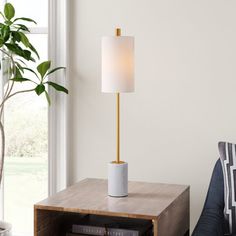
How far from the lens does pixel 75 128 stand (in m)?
3.29

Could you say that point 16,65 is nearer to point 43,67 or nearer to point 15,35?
point 43,67

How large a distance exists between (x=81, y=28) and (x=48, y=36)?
8.2 inches

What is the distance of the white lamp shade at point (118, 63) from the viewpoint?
2578mm

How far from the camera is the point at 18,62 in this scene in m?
3.28

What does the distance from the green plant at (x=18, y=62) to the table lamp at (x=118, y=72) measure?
57cm

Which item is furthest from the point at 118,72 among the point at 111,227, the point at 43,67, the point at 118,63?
the point at 111,227

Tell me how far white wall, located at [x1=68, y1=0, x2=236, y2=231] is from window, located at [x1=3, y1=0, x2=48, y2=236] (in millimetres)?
185

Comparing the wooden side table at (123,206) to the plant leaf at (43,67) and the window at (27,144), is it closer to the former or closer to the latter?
the window at (27,144)

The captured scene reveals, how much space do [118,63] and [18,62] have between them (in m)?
0.94

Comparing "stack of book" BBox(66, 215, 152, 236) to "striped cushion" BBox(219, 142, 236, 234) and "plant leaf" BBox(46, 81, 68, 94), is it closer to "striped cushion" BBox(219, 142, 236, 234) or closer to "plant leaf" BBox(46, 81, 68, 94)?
"striped cushion" BBox(219, 142, 236, 234)

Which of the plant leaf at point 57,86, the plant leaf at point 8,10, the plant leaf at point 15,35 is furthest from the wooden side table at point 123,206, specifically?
the plant leaf at point 8,10

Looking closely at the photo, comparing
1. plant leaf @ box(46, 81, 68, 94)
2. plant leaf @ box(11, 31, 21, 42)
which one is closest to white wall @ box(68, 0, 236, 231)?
plant leaf @ box(46, 81, 68, 94)

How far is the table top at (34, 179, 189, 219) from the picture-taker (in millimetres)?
2352

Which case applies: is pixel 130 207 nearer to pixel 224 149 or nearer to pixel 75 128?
pixel 224 149
